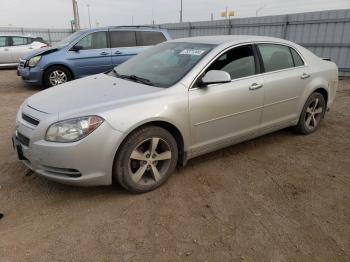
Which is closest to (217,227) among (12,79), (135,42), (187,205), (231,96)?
(187,205)

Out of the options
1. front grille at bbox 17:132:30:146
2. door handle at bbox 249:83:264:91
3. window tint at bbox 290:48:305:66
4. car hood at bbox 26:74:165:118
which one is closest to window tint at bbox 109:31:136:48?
car hood at bbox 26:74:165:118

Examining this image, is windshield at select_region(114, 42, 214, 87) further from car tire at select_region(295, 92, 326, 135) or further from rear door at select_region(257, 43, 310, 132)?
car tire at select_region(295, 92, 326, 135)

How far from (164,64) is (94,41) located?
5534mm

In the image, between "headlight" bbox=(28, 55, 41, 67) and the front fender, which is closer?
the front fender

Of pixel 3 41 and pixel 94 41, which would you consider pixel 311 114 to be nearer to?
pixel 94 41

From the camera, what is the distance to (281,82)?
13.7ft

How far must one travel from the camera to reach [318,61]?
4875 mm

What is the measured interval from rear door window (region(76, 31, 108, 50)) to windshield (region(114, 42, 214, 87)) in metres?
4.79

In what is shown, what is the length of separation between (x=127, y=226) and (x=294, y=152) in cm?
261

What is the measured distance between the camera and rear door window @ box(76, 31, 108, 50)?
858 centimetres

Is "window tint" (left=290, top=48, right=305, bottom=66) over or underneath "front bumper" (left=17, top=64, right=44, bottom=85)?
over

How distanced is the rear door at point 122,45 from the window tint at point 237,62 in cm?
558

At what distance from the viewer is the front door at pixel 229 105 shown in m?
3.44

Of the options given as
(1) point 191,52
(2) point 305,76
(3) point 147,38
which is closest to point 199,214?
(1) point 191,52
